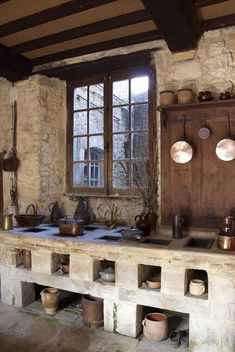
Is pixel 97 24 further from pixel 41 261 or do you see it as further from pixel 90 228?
pixel 41 261

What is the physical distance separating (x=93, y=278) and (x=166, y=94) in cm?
186

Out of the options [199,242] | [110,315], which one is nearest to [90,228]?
[110,315]

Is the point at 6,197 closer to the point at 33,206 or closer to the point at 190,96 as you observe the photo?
the point at 33,206

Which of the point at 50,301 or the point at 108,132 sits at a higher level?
the point at 108,132

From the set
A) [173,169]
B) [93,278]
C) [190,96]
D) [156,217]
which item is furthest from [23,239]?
[190,96]

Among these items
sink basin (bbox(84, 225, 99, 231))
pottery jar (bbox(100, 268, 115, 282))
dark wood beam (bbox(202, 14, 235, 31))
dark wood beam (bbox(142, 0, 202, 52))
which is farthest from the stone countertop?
dark wood beam (bbox(202, 14, 235, 31))

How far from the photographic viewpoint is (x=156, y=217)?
9.81 ft

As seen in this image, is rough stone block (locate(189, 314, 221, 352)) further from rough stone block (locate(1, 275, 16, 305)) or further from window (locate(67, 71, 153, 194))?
rough stone block (locate(1, 275, 16, 305))

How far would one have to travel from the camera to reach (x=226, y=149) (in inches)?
101

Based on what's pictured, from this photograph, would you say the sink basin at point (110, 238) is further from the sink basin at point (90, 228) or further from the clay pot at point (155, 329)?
the clay pot at point (155, 329)

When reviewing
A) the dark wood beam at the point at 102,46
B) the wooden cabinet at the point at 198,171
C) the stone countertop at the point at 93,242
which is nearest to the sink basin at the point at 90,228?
the stone countertop at the point at 93,242

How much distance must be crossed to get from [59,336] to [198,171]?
191cm

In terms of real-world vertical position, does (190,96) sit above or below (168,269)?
above

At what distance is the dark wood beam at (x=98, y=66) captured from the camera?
123 inches
